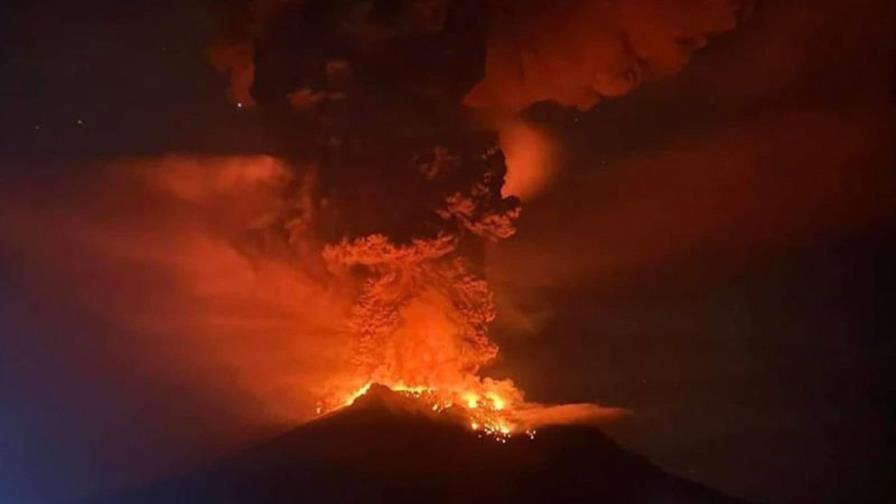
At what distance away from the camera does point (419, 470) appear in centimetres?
2005

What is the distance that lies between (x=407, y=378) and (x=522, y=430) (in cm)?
589

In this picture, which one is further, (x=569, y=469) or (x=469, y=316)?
(x=569, y=469)

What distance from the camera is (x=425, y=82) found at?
457 inches

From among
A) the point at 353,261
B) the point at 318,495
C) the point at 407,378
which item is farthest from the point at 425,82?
the point at 318,495

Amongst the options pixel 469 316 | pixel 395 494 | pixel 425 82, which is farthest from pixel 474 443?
pixel 425 82

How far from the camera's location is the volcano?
58.6ft

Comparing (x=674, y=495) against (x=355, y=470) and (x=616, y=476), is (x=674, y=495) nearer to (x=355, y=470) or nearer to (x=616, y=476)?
(x=616, y=476)

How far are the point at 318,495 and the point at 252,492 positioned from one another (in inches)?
51.6

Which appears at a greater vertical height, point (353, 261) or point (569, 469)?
point (353, 261)

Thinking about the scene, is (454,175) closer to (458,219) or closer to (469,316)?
(458,219)

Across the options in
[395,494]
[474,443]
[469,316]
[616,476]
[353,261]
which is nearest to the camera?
[353,261]

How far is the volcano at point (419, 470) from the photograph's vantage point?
58.6ft

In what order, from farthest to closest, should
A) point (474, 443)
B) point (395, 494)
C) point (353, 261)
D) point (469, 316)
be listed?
point (395, 494) < point (474, 443) < point (469, 316) < point (353, 261)

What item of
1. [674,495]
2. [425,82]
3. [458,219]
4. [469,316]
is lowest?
[674,495]
